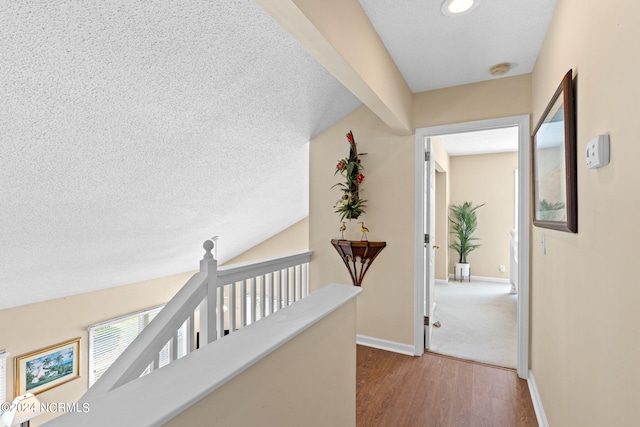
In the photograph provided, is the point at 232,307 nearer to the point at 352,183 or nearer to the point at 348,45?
the point at 352,183

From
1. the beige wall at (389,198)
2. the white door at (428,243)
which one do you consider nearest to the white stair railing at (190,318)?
the beige wall at (389,198)

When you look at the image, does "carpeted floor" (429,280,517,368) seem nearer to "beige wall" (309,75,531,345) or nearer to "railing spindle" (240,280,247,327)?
"beige wall" (309,75,531,345)

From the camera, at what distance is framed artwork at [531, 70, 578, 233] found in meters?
1.25

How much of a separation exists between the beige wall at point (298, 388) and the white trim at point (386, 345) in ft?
4.29

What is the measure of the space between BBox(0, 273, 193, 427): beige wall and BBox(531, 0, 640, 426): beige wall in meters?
4.83

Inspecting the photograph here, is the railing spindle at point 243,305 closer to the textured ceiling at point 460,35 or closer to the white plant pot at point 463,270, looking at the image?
the textured ceiling at point 460,35

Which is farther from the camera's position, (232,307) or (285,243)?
(285,243)

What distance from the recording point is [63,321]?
380 cm

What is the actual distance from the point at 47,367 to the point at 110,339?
29.1 inches

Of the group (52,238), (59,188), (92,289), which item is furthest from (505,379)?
(92,289)

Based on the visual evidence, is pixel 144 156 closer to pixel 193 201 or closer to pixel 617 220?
pixel 193 201

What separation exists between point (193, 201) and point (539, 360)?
2966mm

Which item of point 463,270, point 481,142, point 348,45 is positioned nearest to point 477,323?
point 463,270

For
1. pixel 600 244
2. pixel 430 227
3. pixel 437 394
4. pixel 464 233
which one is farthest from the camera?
pixel 464 233
